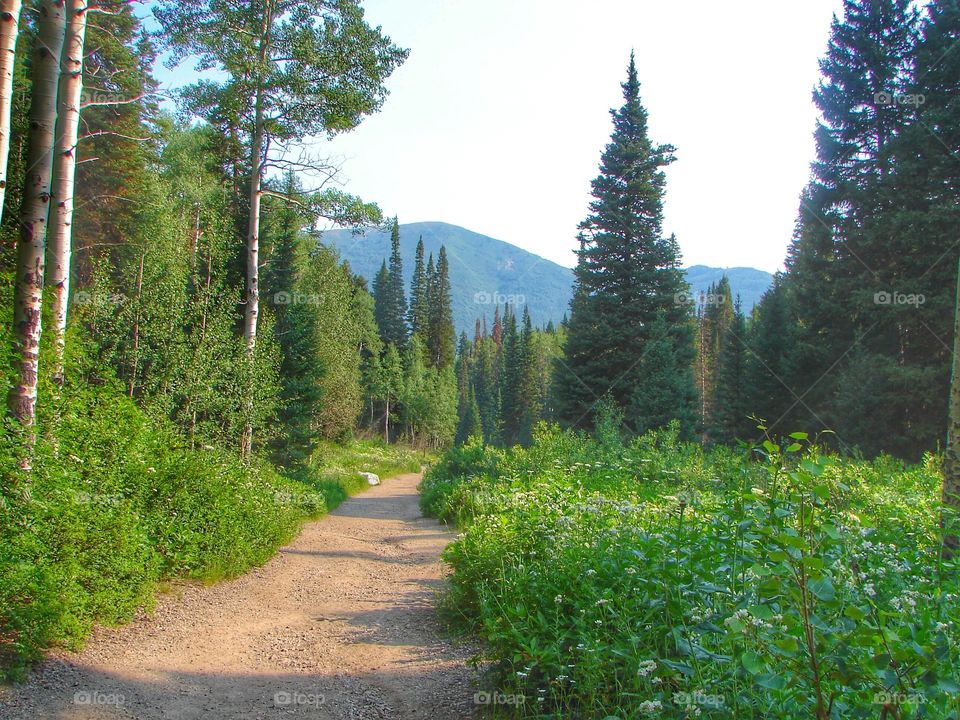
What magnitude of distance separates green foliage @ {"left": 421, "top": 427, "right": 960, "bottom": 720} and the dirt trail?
59cm

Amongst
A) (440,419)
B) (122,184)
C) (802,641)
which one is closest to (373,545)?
(802,641)

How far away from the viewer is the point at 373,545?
380 inches

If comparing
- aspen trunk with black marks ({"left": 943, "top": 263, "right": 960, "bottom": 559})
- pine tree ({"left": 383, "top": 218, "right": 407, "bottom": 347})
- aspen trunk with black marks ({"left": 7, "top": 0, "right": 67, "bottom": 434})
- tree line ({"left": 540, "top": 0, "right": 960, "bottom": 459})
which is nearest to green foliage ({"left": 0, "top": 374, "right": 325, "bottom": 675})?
aspen trunk with black marks ({"left": 7, "top": 0, "right": 67, "bottom": 434})

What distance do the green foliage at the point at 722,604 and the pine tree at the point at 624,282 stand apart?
14.9 m

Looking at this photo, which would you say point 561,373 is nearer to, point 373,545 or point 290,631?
point 373,545

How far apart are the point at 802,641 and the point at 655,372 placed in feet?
63.6

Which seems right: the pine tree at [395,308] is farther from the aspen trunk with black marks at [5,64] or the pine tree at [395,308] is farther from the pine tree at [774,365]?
the aspen trunk with black marks at [5,64]

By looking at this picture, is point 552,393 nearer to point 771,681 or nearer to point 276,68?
point 276,68

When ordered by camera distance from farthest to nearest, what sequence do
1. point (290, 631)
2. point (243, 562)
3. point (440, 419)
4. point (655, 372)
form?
1. point (440, 419)
2. point (655, 372)
3. point (243, 562)
4. point (290, 631)

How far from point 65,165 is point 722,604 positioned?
24.9 feet

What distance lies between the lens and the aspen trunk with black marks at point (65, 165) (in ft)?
20.6

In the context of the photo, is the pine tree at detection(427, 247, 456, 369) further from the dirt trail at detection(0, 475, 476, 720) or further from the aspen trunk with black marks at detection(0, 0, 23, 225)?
the aspen trunk with black marks at detection(0, 0, 23, 225)

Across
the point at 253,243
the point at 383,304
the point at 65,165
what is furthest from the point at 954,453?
the point at 383,304

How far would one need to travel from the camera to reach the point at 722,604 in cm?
306
